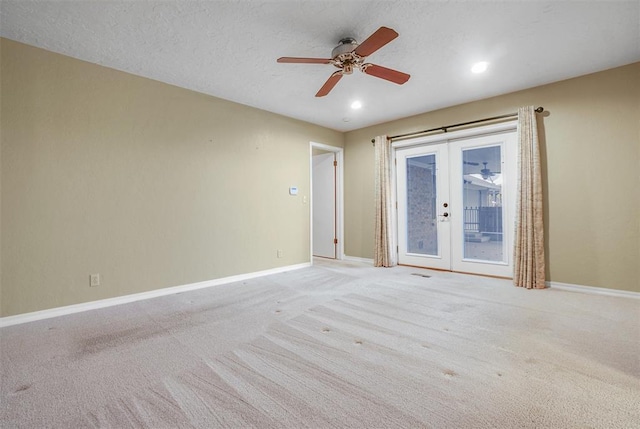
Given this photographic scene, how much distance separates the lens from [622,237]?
11.4 feet

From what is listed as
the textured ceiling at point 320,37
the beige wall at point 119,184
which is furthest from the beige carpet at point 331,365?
the textured ceiling at point 320,37

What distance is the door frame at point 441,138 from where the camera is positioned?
4313 mm

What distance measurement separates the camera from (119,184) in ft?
11.1

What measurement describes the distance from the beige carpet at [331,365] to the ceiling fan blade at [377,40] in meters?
2.39

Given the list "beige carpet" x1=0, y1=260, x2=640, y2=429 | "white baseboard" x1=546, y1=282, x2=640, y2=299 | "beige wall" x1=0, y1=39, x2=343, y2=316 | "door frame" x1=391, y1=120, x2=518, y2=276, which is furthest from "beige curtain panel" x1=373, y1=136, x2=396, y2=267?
"white baseboard" x1=546, y1=282, x2=640, y2=299

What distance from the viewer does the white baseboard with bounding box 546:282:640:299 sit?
3.43m

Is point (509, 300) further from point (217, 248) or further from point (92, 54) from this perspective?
point (92, 54)

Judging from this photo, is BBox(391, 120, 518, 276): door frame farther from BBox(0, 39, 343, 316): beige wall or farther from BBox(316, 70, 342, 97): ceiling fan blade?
BBox(316, 70, 342, 97): ceiling fan blade

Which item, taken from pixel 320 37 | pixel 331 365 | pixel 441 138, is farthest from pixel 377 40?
pixel 441 138

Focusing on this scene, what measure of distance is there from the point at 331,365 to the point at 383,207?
384 cm

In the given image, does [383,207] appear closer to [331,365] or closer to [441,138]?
[441,138]

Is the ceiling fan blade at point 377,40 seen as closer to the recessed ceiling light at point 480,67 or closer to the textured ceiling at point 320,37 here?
the textured ceiling at point 320,37

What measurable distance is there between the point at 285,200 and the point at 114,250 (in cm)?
261

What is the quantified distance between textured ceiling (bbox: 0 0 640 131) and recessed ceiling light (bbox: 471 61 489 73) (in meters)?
0.06
